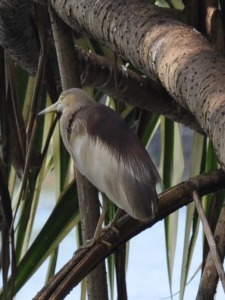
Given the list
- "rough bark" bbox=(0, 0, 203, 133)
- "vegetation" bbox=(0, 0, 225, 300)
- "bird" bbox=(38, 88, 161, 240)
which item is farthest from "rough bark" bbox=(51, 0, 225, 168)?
"rough bark" bbox=(0, 0, 203, 133)

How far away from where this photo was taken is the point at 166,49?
626mm

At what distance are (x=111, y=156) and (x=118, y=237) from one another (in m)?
0.15

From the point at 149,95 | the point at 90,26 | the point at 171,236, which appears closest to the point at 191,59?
the point at 90,26

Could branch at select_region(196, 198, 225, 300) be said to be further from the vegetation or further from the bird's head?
the bird's head

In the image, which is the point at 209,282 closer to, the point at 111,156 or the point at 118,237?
the point at 118,237

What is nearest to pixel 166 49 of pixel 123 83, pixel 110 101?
pixel 123 83

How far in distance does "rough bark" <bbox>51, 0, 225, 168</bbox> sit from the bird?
0.11 m

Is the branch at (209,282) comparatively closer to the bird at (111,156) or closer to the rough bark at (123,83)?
the bird at (111,156)

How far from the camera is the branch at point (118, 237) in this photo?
0.62 meters

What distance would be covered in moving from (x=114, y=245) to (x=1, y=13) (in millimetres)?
315

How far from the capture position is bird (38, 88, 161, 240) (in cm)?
77

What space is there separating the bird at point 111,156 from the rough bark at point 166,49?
0.11 meters

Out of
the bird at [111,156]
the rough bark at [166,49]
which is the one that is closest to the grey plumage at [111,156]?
the bird at [111,156]

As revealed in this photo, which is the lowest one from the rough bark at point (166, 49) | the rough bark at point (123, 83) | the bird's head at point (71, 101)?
the rough bark at point (166, 49)
